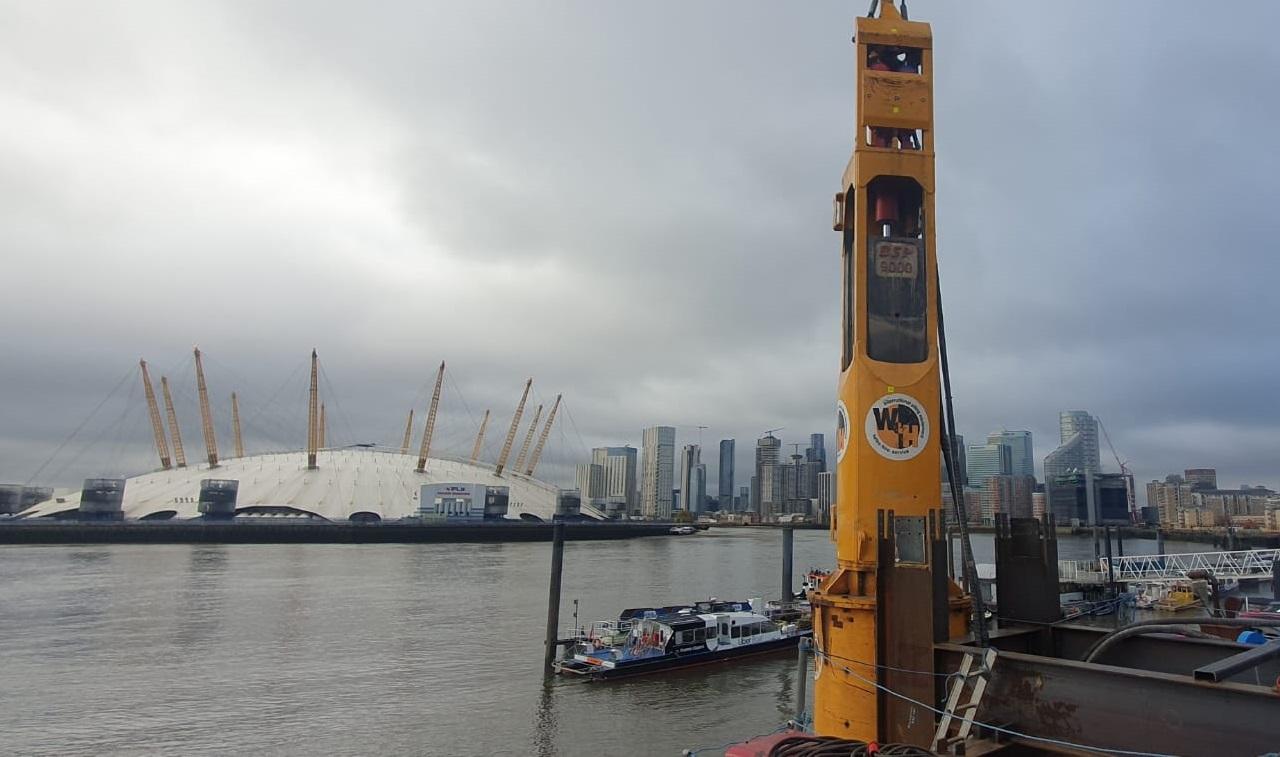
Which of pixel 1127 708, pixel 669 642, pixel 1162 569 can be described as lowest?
pixel 669 642

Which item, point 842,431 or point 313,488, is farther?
point 313,488

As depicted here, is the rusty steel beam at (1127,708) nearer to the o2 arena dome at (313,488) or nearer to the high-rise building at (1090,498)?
the high-rise building at (1090,498)

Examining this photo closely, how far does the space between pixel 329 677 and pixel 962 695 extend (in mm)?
27532

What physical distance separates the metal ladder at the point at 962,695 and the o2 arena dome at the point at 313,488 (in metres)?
128

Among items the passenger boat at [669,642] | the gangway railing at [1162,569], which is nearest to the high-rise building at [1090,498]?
the gangway railing at [1162,569]

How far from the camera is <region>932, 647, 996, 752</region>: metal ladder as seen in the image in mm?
8227

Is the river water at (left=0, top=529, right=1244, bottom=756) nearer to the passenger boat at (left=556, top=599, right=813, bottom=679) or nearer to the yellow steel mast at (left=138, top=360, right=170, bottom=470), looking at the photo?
the passenger boat at (left=556, top=599, right=813, bottom=679)

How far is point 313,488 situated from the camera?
433 ft

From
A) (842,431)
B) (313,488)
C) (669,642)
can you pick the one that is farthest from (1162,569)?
(313,488)

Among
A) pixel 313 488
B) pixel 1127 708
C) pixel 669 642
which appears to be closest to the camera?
pixel 1127 708

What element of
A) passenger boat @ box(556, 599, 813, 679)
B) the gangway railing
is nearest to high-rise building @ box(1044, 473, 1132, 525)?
the gangway railing

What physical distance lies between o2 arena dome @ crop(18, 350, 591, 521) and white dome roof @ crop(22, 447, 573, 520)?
19 cm

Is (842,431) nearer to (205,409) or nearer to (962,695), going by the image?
(962,695)

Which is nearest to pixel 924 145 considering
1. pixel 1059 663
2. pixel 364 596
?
pixel 1059 663
